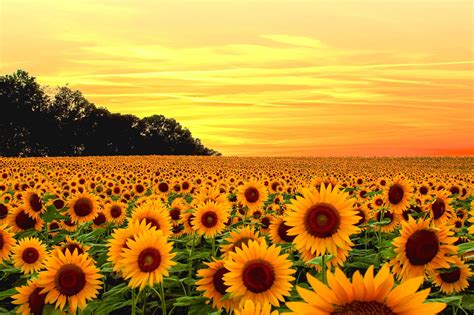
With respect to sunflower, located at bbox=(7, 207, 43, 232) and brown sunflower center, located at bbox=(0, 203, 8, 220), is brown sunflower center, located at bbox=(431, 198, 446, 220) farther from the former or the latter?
brown sunflower center, located at bbox=(0, 203, 8, 220)

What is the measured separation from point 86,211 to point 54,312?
16.5ft

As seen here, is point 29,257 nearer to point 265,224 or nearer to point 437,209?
point 265,224

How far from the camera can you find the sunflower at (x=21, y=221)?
979 centimetres

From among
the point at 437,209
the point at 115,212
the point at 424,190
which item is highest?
the point at 424,190

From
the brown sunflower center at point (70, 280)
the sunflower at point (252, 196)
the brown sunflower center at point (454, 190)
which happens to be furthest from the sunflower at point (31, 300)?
the brown sunflower center at point (454, 190)

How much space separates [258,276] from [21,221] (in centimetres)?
615

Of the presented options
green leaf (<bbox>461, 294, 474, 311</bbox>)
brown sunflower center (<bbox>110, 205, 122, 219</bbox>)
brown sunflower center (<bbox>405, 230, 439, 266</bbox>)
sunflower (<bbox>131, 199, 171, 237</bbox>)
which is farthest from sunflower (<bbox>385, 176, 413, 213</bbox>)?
brown sunflower center (<bbox>110, 205, 122, 219</bbox>)

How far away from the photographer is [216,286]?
5.41 meters

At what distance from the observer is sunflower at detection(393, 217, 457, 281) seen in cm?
507

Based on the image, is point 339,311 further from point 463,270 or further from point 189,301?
point 463,270

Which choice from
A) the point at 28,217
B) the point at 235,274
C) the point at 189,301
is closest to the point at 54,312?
the point at 189,301

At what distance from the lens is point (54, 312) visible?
5406 mm

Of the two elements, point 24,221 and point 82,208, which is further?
point 82,208

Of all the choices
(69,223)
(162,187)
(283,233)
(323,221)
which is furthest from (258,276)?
(162,187)
